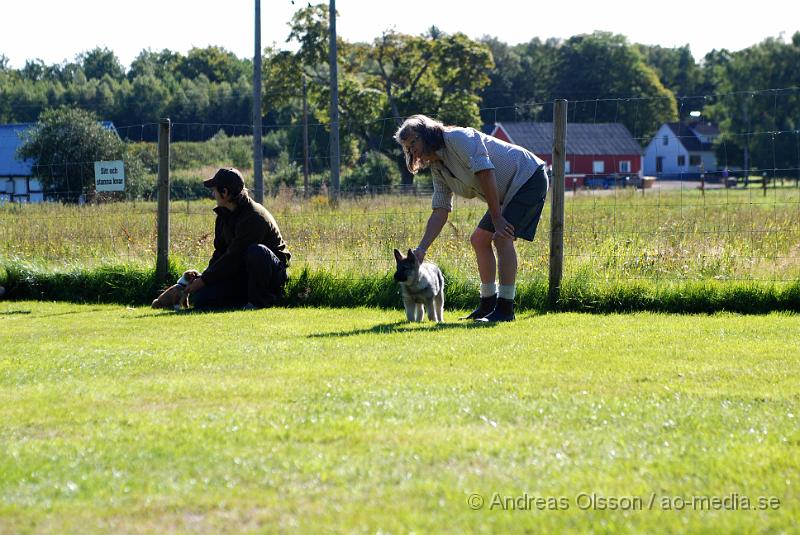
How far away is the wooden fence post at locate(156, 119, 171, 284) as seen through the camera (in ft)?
39.8

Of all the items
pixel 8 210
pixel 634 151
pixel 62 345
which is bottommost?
pixel 62 345

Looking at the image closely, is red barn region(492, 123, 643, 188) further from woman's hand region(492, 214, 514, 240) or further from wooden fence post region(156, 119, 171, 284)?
woman's hand region(492, 214, 514, 240)

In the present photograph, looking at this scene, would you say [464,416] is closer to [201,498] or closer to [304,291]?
[201,498]

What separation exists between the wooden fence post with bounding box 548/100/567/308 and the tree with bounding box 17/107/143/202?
6.72 metres

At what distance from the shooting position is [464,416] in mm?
4902

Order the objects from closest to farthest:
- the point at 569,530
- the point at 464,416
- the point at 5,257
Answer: the point at 569,530
the point at 464,416
the point at 5,257

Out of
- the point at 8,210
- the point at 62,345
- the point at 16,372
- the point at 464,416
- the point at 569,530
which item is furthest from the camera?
the point at 8,210

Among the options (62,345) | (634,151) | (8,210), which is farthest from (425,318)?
(634,151)

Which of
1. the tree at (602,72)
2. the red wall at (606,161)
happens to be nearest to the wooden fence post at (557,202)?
the red wall at (606,161)

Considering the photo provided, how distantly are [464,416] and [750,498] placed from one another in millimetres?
1648

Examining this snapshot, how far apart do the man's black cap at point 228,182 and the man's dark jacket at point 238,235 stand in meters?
0.17

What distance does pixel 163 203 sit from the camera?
1233cm

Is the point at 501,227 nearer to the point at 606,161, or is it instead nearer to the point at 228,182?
the point at 228,182

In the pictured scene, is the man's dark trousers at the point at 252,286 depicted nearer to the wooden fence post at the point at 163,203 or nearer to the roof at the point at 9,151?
the wooden fence post at the point at 163,203
